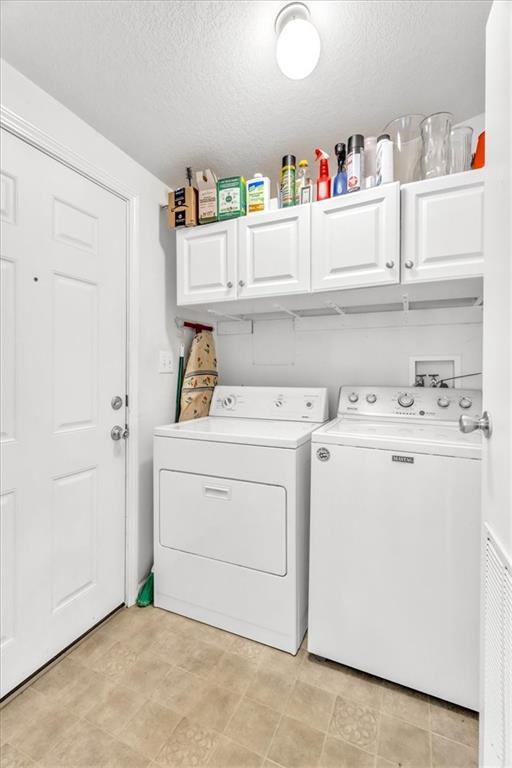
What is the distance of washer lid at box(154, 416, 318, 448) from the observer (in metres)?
Result: 1.60

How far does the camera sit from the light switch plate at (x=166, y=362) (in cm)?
212

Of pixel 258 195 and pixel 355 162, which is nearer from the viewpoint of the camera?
pixel 355 162

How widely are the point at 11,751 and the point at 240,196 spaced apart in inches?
93.1

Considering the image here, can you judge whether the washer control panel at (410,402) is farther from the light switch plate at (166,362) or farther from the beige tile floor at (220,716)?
the beige tile floor at (220,716)

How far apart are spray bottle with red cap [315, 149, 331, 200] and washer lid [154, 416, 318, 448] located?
1.12 m

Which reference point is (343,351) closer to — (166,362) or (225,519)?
(166,362)

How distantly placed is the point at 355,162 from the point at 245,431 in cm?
133

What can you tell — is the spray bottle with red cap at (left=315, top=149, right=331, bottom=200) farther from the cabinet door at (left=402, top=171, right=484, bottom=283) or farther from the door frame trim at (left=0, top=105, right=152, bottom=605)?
the door frame trim at (left=0, top=105, right=152, bottom=605)

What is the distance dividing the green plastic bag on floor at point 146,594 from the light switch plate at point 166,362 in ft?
3.78

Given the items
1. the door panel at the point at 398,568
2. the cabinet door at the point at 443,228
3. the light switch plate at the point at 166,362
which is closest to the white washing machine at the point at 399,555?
the door panel at the point at 398,568

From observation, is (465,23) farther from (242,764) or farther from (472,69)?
→ (242,764)

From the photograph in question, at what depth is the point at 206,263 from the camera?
77.6 inches

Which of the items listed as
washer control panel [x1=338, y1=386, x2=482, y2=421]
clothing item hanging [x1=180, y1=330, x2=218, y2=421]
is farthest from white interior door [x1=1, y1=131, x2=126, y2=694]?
washer control panel [x1=338, y1=386, x2=482, y2=421]

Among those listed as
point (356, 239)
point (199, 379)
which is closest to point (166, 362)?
point (199, 379)
